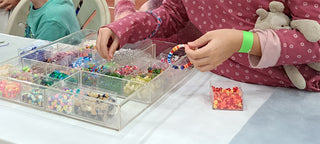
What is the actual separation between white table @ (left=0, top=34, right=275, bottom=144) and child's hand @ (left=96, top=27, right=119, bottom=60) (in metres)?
0.22

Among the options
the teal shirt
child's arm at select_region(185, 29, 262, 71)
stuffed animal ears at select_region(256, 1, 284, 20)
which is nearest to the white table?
child's arm at select_region(185, 29, 262, 71)

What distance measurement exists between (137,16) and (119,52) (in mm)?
162

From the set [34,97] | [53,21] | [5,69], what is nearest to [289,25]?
[34,97]

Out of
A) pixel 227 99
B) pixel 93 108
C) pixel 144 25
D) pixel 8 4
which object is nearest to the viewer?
pixel 93 108

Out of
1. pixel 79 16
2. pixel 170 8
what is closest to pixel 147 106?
pixel 170 8

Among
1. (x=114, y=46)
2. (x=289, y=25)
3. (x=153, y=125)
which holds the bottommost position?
(x=153, y=125)

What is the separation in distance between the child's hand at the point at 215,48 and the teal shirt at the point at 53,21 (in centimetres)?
95

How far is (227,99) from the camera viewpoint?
1.11 meters

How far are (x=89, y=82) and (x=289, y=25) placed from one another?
583mm

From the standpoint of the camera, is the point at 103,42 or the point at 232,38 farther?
the point at 103,42

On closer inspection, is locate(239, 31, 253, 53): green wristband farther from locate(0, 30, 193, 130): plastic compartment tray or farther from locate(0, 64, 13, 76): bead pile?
locate(0, 64, 13, 76): bead pile

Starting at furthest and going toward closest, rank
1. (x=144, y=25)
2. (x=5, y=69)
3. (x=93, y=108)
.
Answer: (x=144, y=25) → (x=5, y=69) → (x=93, y=108)

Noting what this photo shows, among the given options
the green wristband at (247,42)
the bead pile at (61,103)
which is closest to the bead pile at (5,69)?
the bead pile at (61,103)

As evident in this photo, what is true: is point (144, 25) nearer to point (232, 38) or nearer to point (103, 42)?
point (103, 42)
